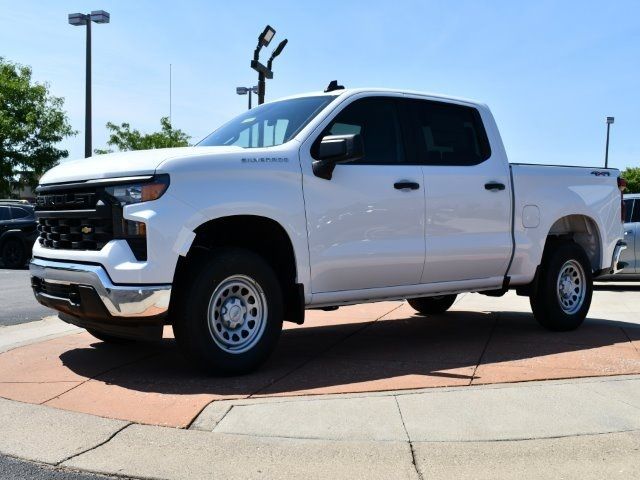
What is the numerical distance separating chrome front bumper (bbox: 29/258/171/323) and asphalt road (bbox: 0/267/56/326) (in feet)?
10.9

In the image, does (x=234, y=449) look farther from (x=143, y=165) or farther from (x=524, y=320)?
(x=524, y=320)

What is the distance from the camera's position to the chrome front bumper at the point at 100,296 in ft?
15.7

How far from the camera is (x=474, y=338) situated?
23.3 ft

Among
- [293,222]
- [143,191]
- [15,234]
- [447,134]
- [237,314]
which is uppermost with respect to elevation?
[447,134]

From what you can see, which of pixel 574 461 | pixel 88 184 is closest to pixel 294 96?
pixel 88 184

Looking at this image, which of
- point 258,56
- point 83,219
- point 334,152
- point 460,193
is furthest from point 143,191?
point 258,56

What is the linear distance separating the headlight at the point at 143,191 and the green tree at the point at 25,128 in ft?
89.2

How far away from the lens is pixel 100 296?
4.86m

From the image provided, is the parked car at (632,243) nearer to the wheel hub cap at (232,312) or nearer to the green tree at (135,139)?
the wheel hub cap at (232,312)

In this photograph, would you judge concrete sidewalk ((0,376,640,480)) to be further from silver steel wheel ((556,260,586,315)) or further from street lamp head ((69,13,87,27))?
street lamp head ((69,13,87,27))

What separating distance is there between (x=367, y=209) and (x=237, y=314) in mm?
1368

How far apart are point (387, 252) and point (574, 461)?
259cm

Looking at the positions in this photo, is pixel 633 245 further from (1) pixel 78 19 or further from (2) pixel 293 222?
(1) pixel 78 19

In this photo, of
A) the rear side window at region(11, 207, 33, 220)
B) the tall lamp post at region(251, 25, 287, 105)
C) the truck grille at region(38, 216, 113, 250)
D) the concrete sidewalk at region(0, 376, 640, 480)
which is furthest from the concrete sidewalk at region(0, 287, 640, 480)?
the rear side window at region(11, 207, 33, 220)
